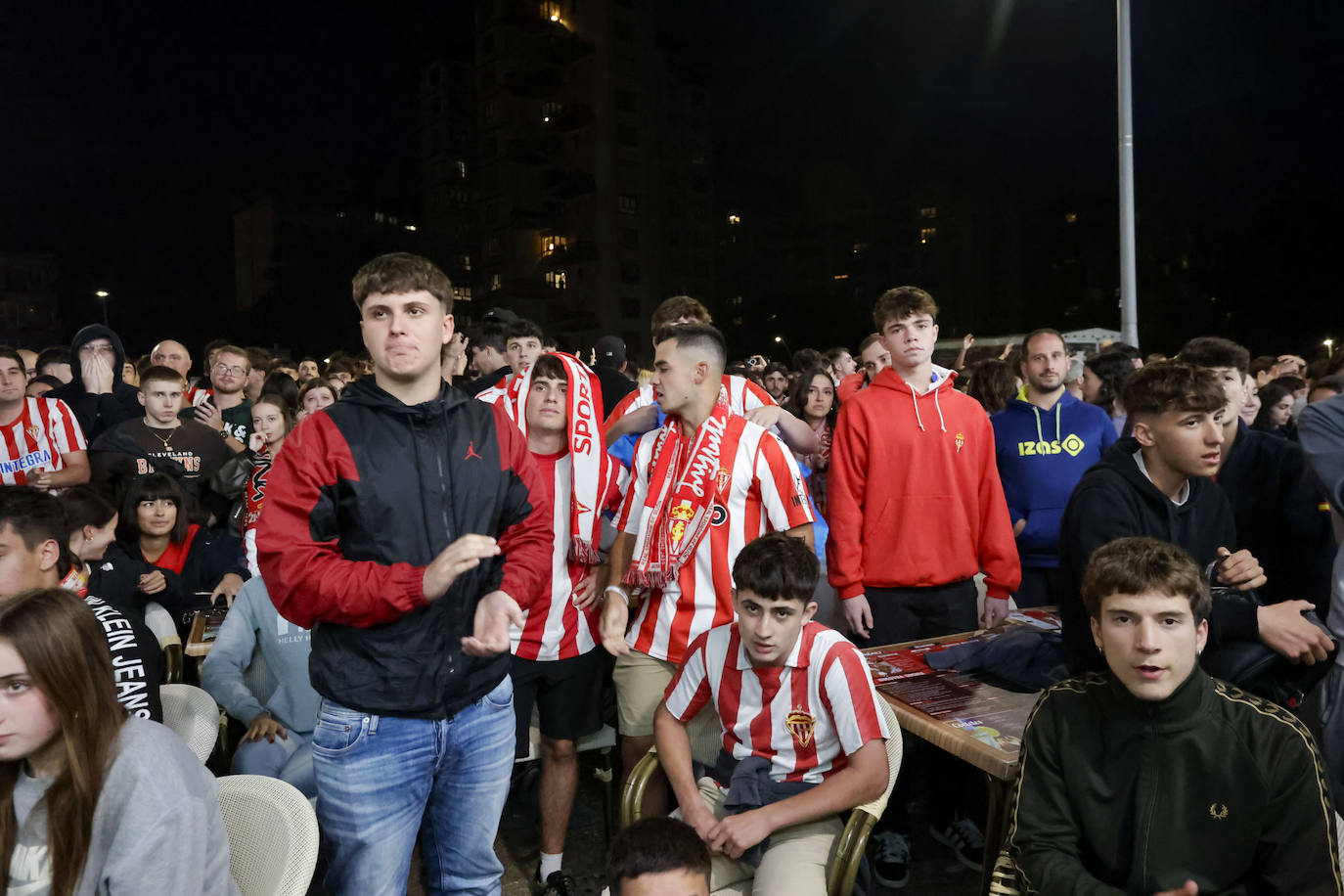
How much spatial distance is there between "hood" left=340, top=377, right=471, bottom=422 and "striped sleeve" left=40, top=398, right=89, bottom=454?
443 cm

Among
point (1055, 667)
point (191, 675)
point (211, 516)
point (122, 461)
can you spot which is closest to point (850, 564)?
point (1055, 667)

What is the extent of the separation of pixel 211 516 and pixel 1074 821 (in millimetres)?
5332

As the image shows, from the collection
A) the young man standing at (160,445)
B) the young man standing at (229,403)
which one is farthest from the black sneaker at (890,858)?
the young man standing at (229,403)

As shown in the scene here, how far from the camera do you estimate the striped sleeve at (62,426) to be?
17.4 feet

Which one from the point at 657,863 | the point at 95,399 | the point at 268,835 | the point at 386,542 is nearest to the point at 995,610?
the point at 657,863

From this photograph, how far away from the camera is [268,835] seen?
1.98m

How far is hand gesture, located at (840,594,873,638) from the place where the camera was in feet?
11.6

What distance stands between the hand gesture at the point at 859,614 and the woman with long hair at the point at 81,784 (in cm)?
252

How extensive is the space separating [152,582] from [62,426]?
6.97 ft

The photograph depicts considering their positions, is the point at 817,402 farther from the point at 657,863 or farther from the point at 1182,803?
the point at 657,863

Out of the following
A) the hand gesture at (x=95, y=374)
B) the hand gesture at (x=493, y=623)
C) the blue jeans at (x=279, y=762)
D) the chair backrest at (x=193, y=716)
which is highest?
the hand gesture at (x=95, y=374)

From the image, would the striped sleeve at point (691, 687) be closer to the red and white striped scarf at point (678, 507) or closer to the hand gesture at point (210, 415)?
the red and white striped scarf at point (678, 507)

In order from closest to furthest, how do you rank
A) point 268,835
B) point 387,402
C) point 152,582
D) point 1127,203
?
point 268,835, point 387,402, point 152,582, point 1127,203

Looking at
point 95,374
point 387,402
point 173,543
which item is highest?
point 95,374
